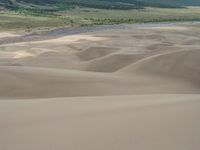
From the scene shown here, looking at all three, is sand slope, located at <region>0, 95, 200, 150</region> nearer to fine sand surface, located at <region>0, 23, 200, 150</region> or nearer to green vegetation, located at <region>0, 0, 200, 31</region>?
fine sand surface, located at <region>0, 23, 200, 150</region>

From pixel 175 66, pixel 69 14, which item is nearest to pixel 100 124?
pixel 175 66

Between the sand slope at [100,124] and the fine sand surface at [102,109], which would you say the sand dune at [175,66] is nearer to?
the fine sand surface at [102,109]

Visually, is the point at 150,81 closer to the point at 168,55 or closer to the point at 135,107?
the point at 168,55

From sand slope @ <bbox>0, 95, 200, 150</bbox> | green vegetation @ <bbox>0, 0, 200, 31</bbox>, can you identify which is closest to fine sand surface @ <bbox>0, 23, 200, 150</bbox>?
Answer: sand slope @ <bbox>0, 95, 200, 150</bbox>

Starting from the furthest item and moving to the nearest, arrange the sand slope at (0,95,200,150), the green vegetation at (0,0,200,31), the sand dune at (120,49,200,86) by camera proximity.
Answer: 1. the green vegetation at (0,0,200,31)
2. the sand dune at (120,49,200,86)
3. the sand slope at (0,95,200,150)

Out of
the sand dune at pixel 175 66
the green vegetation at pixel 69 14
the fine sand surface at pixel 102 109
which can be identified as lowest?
the green vegetation at pixel 69 14

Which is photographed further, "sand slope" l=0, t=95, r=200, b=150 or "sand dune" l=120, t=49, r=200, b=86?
"sand dune" l=120, t=49, r=200, b=86

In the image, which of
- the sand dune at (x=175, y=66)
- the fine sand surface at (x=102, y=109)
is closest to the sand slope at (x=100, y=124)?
the fine sand surface at (x=102, y=109)

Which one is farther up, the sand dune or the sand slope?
the sand slope

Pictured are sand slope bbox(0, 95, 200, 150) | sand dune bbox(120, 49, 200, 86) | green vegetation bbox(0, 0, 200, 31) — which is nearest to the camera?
sand slope bbox(0, 95, 200, 150)

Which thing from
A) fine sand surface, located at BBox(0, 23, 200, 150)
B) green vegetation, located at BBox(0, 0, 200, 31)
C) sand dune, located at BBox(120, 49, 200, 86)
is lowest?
green vegetation, located at BBox(0, 0, 200, 31)

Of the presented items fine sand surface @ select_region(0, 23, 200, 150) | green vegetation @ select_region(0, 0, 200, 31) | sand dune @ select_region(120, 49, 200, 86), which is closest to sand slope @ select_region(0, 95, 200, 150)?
fine sand surface @ select_region(0, 23, 200, 150)
